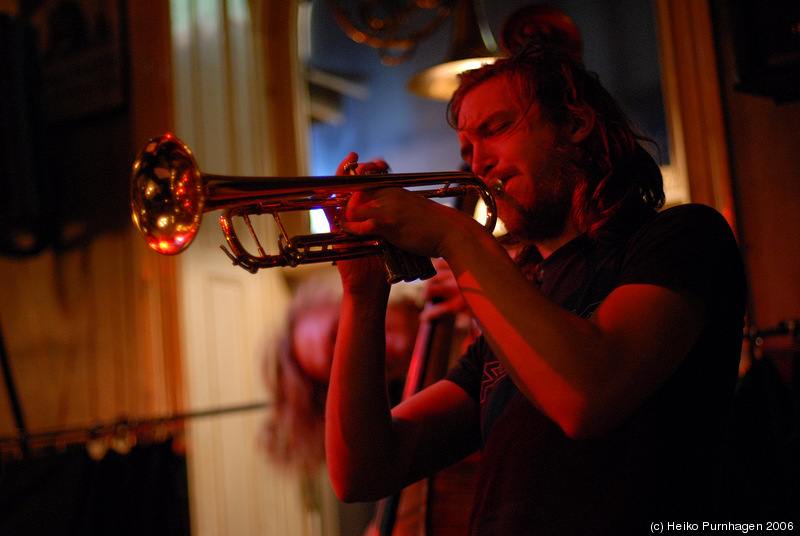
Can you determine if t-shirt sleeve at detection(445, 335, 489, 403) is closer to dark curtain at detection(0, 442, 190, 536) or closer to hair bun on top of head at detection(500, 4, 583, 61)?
hair bun on top of head at detection(500, 4, 583, 61)

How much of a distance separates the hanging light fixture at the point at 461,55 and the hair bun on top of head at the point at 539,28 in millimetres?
258

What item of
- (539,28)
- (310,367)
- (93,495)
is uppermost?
(539,28)

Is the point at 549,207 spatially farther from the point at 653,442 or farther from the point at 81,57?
the point at 81,57

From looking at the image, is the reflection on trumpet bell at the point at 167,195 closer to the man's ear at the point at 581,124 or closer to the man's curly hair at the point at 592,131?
the man's curly hair at the point at 592,131

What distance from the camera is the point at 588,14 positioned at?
112 inches

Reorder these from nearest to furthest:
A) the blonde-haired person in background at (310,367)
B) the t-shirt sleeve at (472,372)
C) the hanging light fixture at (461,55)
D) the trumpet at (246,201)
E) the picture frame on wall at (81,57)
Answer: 1. the trumpet at (246,201)
2. the t-shirt sleeve at (472,372)
3. the hanging light fixture at (461,55)
4. the blonde-haired person in background at (310,367)
5. the picture frame on wall at (81,57)

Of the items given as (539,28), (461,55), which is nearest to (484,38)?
(461,55)

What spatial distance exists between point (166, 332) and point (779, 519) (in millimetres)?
2354

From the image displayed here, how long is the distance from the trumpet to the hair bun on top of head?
2.19 ft

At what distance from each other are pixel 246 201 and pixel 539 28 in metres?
1.00

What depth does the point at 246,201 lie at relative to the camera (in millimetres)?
1310

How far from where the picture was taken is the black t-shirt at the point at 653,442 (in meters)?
1.12

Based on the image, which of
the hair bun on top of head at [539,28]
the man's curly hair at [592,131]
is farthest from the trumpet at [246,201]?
the hair bun on top of head at [539,28]

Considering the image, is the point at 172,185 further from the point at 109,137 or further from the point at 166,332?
the point at 109,137
